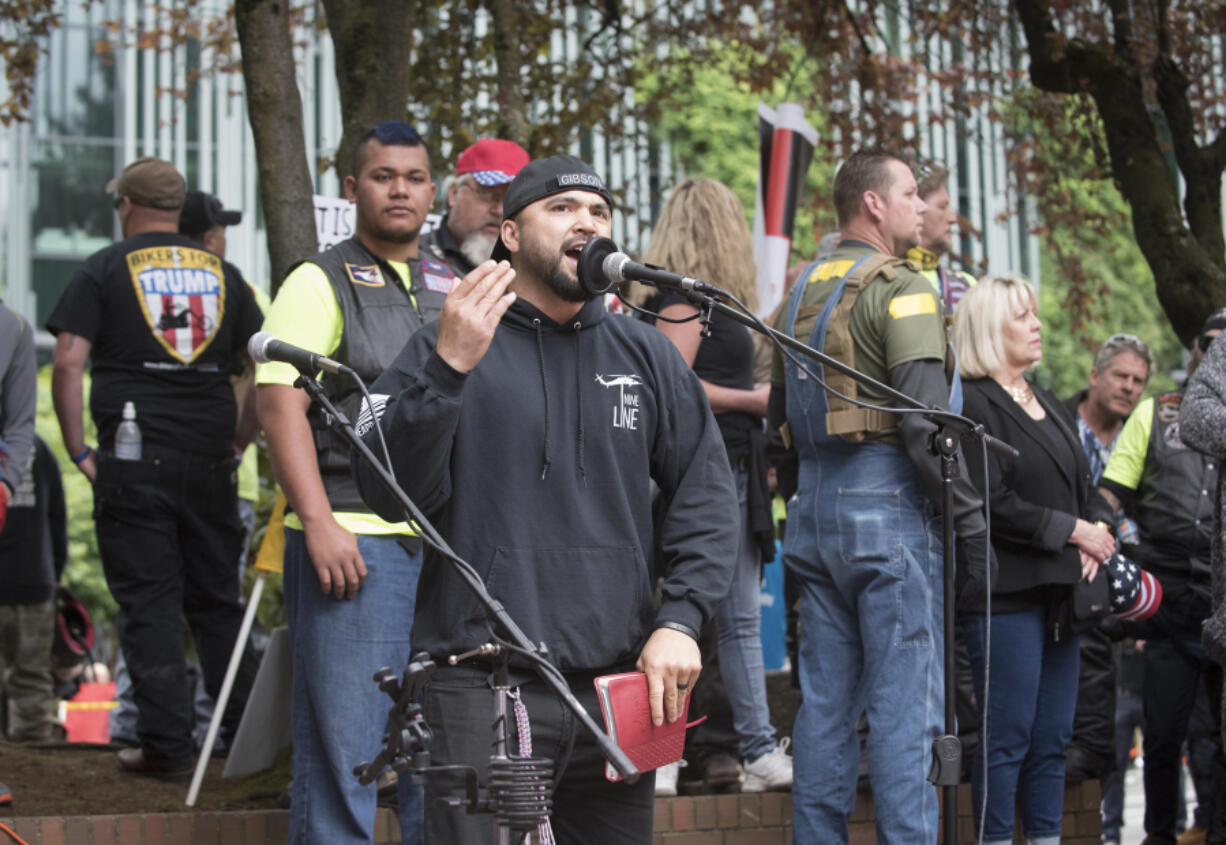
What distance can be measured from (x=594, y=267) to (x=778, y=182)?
17.0 feet

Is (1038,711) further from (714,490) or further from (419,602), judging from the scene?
(419,602)

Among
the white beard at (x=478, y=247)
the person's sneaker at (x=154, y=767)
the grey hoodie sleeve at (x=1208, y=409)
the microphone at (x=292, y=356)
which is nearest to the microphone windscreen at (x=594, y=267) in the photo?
the microphone at (x=292, y=356)

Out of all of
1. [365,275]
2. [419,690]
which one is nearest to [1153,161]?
[365,275]

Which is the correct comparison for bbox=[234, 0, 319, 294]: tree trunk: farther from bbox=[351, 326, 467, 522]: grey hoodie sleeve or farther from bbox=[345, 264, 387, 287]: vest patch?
bbox=[351, 326, 467, 522]: grey hoodie sleeve

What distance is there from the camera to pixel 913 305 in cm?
483

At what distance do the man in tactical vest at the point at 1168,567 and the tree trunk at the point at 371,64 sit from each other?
3.80 metres

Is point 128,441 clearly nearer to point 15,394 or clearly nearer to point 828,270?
point 15,394

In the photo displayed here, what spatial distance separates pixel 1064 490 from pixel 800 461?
1.11 m

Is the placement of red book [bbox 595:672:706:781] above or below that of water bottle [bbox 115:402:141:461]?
below

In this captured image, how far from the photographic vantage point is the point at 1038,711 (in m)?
5.58

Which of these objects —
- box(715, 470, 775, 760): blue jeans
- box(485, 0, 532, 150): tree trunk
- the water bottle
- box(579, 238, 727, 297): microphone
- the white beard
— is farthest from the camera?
box(485, 0, 532, 150): tree trunk

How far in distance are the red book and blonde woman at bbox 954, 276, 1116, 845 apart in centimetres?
219

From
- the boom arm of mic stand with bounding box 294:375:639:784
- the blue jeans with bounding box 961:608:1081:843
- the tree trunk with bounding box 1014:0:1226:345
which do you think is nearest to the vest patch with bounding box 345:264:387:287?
the boom arm of mic stand with bounding box 294:375:639:784

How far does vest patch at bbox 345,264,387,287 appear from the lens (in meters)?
4.60
